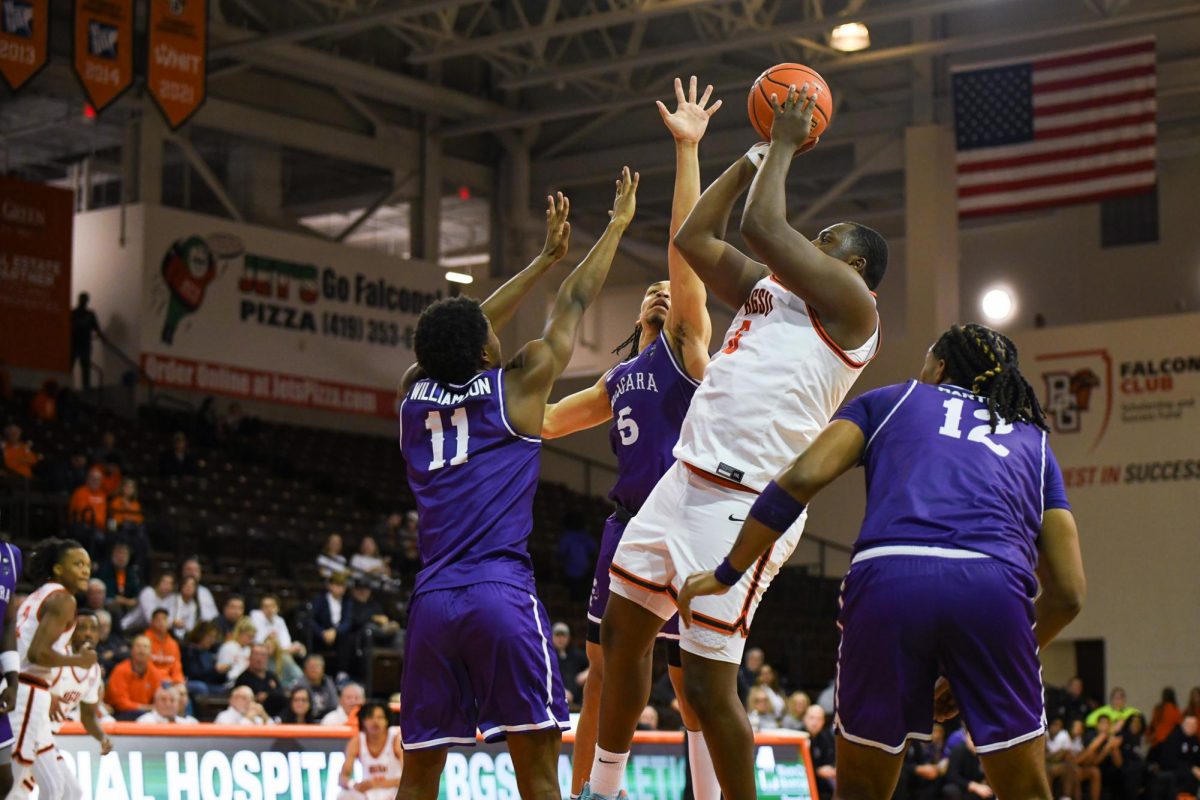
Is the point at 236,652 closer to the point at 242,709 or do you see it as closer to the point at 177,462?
the point at 242,709

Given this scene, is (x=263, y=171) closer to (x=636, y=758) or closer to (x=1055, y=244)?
(x=1055, y=244)

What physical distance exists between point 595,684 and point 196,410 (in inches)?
825

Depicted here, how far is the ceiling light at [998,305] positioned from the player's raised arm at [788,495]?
86.3 ft

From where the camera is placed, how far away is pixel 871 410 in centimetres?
486

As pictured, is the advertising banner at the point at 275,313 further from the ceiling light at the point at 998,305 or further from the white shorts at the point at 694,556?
the white shorts at the point at 694,556

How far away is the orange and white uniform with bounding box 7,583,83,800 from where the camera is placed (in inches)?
358

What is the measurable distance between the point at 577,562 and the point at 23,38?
34.3 ft

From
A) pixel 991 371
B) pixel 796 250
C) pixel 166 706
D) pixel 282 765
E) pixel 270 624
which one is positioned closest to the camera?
pixel 991 371

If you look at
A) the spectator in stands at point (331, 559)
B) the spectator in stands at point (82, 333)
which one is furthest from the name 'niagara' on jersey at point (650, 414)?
the spectator in stands at point (82, 333)

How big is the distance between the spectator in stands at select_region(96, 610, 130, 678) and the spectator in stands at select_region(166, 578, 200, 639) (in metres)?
0.93

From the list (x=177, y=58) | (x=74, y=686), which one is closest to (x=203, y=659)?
(x=74, y=686)

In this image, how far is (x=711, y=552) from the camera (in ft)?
18.3

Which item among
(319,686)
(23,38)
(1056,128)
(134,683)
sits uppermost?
(23,38)

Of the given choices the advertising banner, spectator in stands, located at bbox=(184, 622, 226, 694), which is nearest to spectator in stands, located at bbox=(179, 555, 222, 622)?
spectator in stands, located at bbox=(184, 622, 226, 694)
